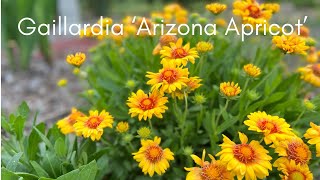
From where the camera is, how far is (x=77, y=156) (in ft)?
4.21

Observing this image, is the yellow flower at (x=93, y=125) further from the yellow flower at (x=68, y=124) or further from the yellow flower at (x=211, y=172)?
the yellow flower at (x=211, y=172)

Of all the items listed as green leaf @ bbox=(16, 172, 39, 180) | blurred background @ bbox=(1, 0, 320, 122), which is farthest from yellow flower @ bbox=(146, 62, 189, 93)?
blurred background @ bbox=(1, 0, 320, 122)

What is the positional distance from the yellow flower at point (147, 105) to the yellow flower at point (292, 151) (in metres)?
0.28

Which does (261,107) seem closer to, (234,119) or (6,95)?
(234,119)

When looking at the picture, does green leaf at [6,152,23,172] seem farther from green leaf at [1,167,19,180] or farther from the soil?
the soil

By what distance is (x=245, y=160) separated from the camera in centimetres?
100

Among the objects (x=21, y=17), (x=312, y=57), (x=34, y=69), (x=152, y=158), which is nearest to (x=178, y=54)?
(x=152, y=158)

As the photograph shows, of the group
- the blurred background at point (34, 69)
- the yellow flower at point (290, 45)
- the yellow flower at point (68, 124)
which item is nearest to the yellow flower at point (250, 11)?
the yellow flower at point (290, 45)

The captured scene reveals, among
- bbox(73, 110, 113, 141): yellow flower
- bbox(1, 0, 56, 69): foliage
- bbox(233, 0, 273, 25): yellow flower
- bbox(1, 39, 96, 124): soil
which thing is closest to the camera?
bbox(73, 110, 113, 141): yellow flower

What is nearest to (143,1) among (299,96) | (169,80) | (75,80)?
(75,80)

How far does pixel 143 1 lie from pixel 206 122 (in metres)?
6.62

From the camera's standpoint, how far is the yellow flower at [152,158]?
3.53ft

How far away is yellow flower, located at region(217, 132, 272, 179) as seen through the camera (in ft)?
3.22

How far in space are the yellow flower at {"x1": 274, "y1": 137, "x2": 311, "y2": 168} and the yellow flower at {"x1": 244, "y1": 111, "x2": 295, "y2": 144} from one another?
0.03 meters
